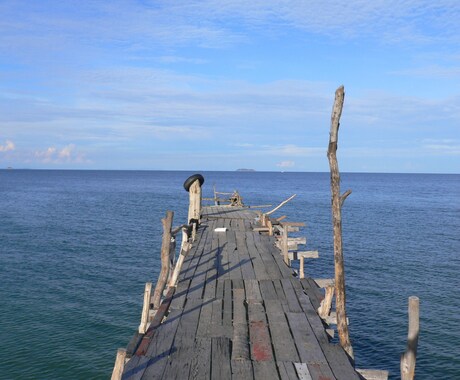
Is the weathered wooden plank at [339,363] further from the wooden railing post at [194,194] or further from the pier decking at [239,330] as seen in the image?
the wooden railing post at [194,194]

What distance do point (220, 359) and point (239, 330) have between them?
54.7 inches

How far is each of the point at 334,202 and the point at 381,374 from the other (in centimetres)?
393

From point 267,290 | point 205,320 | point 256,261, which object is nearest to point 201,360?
point 205,320

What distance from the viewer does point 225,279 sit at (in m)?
13.9

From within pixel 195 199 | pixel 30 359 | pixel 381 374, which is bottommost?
pixel 30 359

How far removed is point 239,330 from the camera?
957 centimetres

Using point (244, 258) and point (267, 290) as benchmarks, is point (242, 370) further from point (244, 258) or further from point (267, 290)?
point (244, 258)

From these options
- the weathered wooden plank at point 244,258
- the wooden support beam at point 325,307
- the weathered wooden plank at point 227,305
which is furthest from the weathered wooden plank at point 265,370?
the weathered wooden plank at point 244,258

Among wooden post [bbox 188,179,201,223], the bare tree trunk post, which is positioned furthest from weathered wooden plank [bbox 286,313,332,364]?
wooden post [bbox 188,179,201,223]

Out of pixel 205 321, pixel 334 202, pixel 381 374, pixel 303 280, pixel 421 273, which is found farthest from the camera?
pixel 421 273

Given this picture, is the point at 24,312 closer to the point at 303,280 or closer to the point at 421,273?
the point at 303,280

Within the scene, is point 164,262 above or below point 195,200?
below

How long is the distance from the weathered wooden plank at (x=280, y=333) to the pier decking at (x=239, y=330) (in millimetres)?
14

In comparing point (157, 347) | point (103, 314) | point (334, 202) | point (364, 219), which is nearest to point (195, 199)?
point (103, 314)
